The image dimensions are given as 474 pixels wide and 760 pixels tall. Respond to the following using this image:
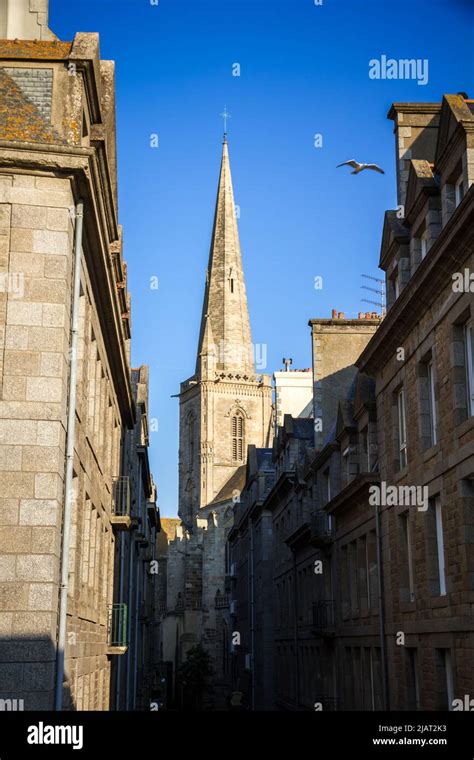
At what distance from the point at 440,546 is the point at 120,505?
9.50 meters

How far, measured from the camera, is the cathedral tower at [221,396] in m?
112

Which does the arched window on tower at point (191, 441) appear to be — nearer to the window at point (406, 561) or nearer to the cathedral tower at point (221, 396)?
the cathedral tower at point (221, 396)

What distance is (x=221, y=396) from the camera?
114 metres

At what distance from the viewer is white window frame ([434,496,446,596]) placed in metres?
18.4

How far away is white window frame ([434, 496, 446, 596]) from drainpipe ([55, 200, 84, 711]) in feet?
24.7

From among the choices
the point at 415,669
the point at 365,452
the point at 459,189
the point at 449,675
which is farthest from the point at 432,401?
the point at 365,452

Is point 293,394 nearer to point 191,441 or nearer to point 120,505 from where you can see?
point 120,505

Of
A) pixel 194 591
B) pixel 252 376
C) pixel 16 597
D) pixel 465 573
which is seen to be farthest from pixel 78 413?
pixel 252 376

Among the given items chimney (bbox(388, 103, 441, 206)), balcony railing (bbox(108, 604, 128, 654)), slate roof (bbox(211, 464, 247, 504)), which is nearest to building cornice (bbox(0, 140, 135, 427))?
chimney (bbox(388, 103, 441, 206))

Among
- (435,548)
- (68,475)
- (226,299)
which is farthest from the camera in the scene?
(226,299)

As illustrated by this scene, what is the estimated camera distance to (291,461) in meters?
40.2

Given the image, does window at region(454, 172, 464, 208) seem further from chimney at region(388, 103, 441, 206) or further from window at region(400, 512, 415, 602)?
window at region(400, 512, 415, 602)

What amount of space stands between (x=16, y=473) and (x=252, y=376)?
336ft

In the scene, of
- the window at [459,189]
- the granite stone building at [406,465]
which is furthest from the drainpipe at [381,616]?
the window at [459,189]
